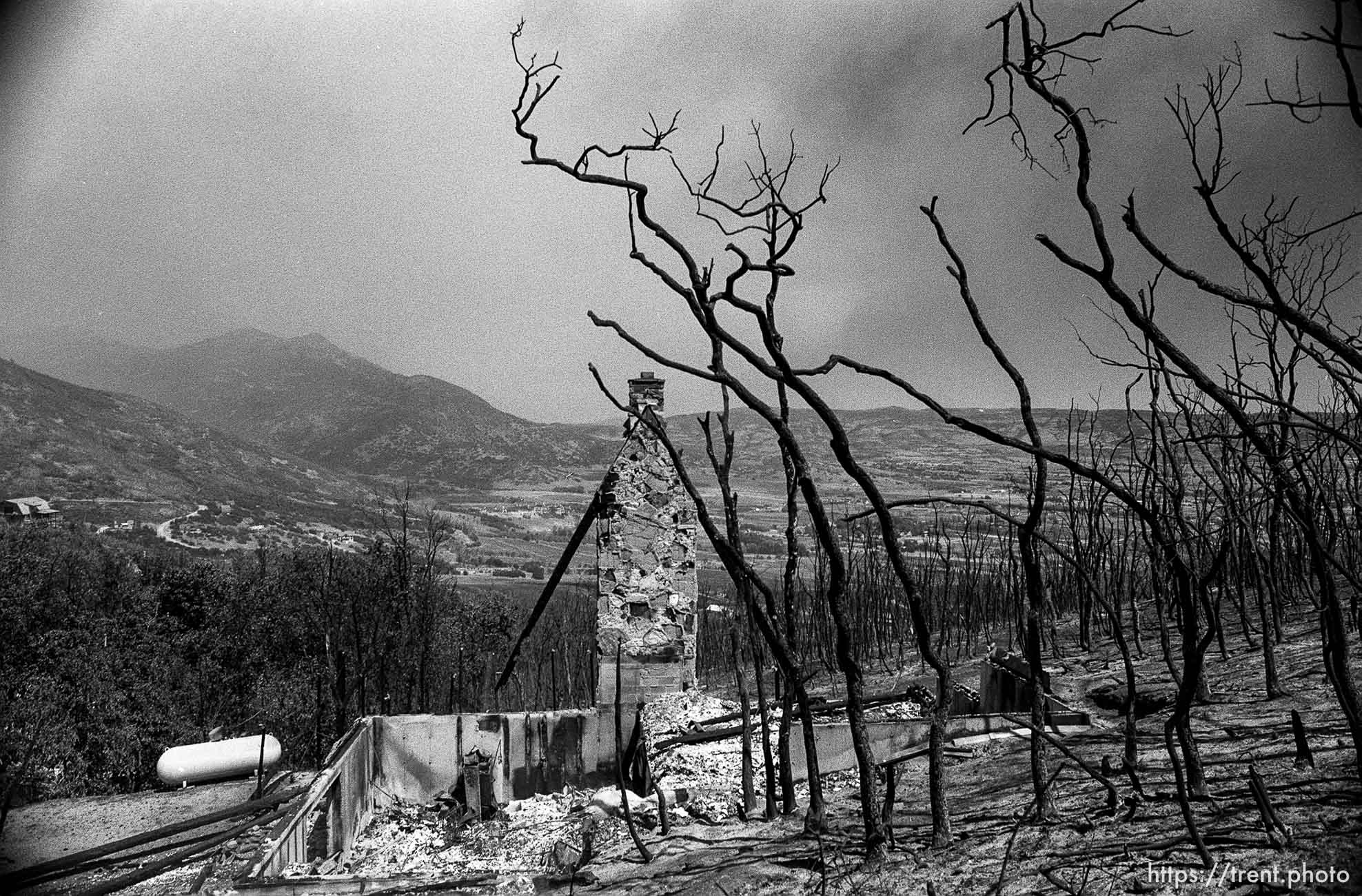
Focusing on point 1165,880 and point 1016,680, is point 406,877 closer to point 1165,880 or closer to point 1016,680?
point 1165,880

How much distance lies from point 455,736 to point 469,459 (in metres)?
145

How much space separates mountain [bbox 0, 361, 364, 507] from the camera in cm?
7525

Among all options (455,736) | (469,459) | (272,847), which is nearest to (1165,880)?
(272,847)

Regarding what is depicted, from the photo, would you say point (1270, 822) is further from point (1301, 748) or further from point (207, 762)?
point (207, 762)

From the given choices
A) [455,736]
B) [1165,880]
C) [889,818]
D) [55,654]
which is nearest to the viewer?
[1165,880]

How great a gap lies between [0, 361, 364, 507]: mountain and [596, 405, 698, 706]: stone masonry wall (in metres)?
82.2

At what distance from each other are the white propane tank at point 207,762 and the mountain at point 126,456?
7655cm

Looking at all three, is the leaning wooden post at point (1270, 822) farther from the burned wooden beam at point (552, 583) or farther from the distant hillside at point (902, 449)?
A: the distant hillside at point (902, 449)

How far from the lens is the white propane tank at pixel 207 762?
9.31 metres

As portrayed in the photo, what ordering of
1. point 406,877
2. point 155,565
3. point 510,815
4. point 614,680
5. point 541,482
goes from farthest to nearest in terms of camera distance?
point 541,482, point 155,565, point 614,680, point 510,815, point 406,877

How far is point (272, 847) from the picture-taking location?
3766 mm

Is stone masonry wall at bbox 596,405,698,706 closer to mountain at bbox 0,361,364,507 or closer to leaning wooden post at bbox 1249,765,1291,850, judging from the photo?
leaning wooden post at bbox 1249,765,1291,850

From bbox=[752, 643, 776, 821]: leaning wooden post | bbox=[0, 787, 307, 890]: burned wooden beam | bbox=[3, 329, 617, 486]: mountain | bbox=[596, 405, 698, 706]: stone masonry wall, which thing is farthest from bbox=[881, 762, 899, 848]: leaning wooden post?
bbox=[3, 329, 617, 486]: mountain

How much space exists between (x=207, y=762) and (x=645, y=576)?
21.9ft
